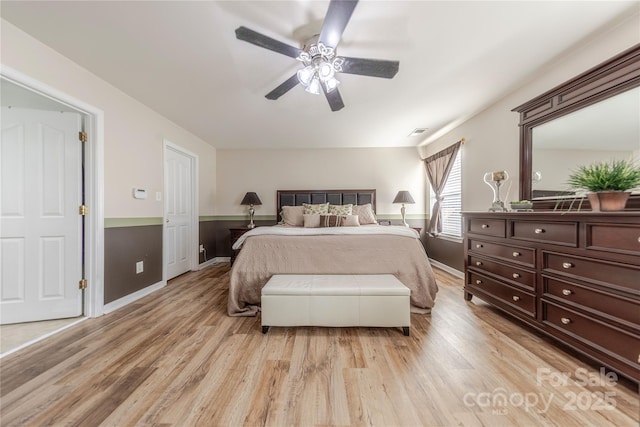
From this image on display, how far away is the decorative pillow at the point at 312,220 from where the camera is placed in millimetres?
3891

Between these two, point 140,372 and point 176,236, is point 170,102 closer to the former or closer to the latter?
point 176,236

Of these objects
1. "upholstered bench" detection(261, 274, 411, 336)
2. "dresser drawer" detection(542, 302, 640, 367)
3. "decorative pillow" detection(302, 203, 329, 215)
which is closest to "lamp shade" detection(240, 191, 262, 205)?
"decorative pillow" detection(302, 203, 329, 215)

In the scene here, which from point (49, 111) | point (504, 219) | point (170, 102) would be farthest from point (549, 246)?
point (49, 111)

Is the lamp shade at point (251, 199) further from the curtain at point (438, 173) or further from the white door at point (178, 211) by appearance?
the curtain at point (438, 173)

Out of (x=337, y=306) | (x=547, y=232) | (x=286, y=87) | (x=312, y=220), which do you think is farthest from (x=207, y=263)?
(x=547, y=232)

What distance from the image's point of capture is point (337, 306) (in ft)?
6.47

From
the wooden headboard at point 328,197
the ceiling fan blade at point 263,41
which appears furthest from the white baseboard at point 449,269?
the ceiling fan blade at point 263,41

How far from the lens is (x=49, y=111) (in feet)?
7.43

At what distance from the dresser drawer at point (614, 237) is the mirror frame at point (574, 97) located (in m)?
0.54

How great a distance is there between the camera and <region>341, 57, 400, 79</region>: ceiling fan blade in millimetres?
1760

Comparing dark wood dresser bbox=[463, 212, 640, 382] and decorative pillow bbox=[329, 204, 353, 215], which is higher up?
decorative pillow bbox=[329, 204, 353, 215]

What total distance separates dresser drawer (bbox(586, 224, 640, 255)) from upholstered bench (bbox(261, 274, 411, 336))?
1229 millimetres

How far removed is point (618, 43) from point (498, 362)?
2.51 metres

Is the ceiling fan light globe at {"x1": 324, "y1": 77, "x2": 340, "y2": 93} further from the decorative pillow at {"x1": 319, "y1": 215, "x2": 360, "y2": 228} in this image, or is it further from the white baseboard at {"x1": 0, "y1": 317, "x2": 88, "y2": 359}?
the white baseboard at {"x1": 0, "y1": 317, "x2": 88, "y2": 359}
